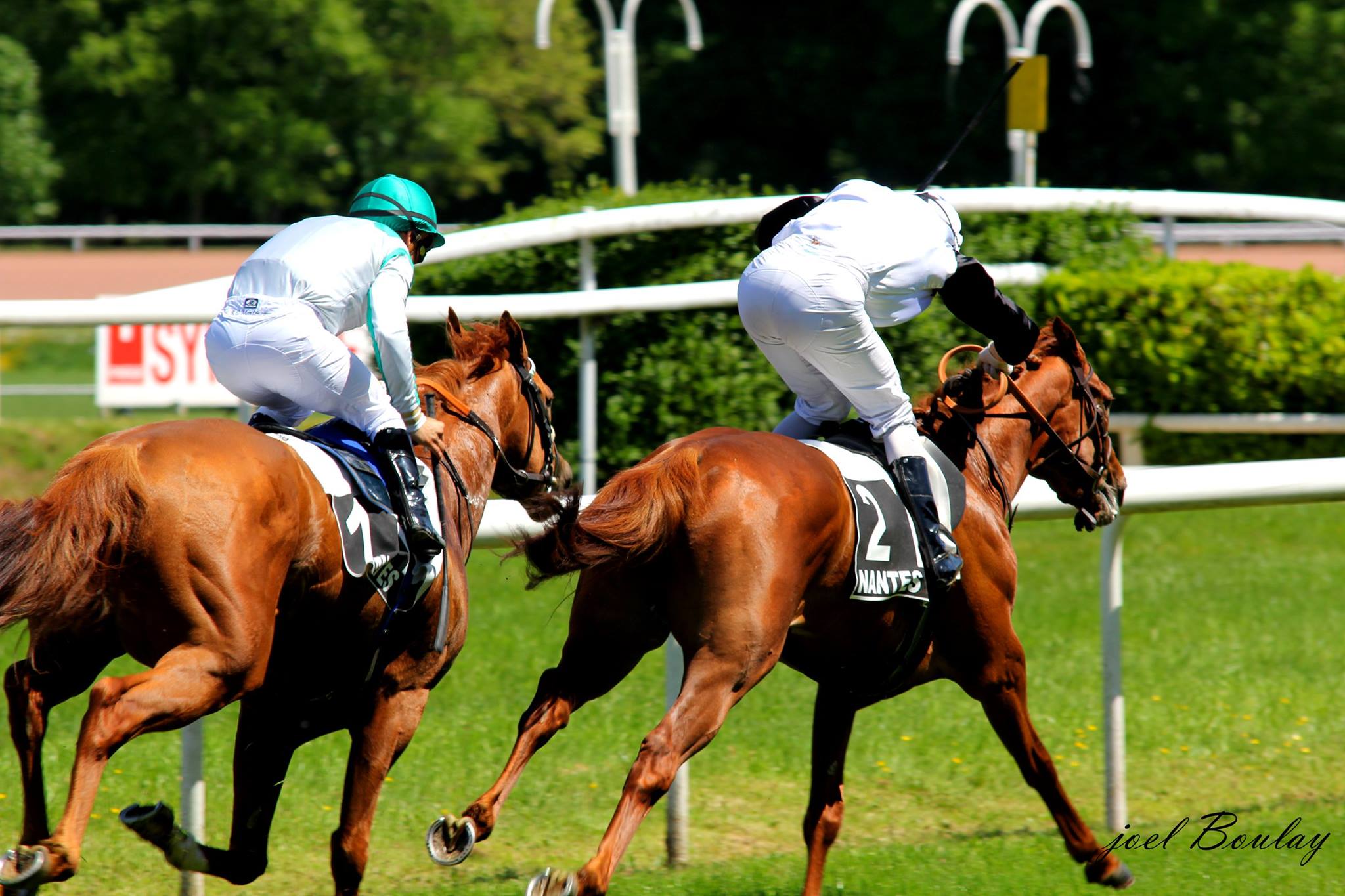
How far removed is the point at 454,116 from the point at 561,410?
25.9 m

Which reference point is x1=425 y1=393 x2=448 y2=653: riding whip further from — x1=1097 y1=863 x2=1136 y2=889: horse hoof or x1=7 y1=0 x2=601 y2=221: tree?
x1=7 y1=0 x2=601 y2=221: tree

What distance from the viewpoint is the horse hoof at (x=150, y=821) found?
386 cm

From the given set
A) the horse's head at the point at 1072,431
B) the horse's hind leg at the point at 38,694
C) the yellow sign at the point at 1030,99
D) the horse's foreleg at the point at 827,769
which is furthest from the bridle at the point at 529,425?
the yellow sign at the point at 1030,99

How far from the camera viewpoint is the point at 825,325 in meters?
4.52

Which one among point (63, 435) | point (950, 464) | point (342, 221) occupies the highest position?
point (342, 221)

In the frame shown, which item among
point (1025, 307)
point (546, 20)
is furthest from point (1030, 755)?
point (546, 20)

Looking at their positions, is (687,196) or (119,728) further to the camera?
(687,196)

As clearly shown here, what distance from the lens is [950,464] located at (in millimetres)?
4793

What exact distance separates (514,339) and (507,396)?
0.17 meters

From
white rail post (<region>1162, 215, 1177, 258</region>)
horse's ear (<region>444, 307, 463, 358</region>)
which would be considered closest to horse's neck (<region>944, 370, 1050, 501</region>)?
horse's ear (<region>444, 307, 463, 358</region>)

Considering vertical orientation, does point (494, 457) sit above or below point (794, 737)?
above

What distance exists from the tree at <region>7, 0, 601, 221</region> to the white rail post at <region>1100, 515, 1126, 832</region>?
27.1 metres

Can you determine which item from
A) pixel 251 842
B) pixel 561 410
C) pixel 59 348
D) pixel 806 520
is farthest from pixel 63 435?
pixel 59 348

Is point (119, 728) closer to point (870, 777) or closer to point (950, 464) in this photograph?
point (950, 464)
